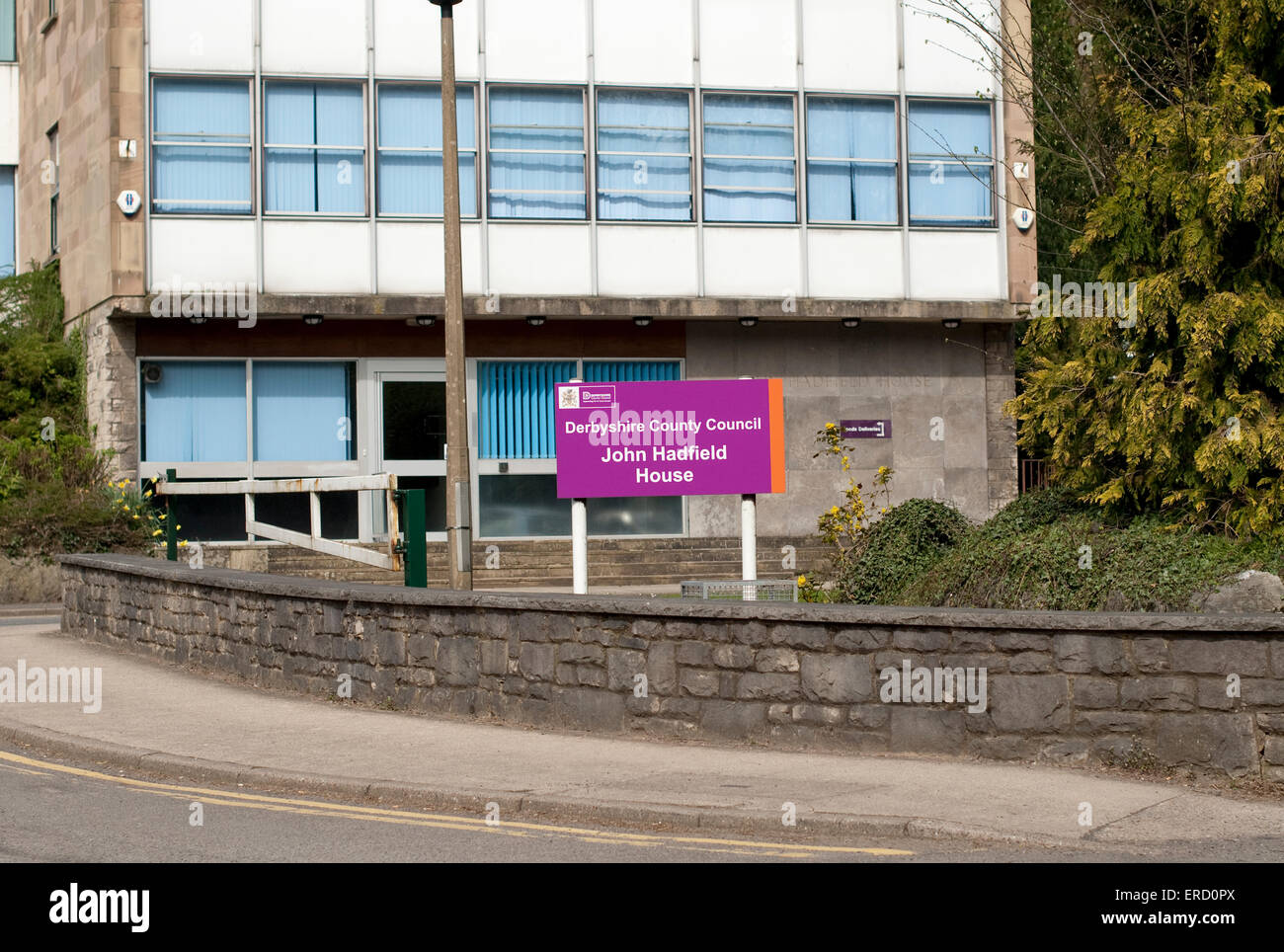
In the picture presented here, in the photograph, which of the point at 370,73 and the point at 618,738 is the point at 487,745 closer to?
the point at 618,738

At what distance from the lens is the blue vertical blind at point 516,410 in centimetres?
2452

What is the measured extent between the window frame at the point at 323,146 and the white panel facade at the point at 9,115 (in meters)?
7.97

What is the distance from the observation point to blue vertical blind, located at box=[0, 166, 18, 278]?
2853cm

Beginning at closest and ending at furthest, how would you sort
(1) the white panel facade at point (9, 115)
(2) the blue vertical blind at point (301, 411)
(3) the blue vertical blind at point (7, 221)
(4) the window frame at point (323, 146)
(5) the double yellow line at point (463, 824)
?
→ 1. (5) the double yellow line at point (463, 824)
2. (4) the window frame at point (323, 146)
3. (2) the blue vertical blind at point (301, 411)
4. (3) the blue vertical blind at point (7, 221)
5. (1) the white panel facade at point (9, 115)

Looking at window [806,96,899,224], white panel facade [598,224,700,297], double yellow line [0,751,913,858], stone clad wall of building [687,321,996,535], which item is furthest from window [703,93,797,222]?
double yellow line [0,751,913,858]

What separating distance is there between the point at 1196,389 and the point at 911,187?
46.0 ft

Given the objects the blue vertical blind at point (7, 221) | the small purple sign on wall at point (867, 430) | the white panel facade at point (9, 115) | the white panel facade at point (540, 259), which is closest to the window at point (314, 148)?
the white panel facade at point (540, 259)

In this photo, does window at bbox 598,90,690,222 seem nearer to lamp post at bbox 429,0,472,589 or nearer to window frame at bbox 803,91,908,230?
window frame at bbox 803,91,908,230

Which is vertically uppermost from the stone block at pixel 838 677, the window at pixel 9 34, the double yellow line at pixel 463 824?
the window at pixel 9 34

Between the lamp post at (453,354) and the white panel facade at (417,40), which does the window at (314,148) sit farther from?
the lamp post at (453,354)

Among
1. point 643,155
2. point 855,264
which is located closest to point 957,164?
point 855,264

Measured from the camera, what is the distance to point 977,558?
11969 millimetres

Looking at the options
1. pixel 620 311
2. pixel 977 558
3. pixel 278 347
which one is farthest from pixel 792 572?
pixel 977 558

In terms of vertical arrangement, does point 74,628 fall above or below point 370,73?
below
